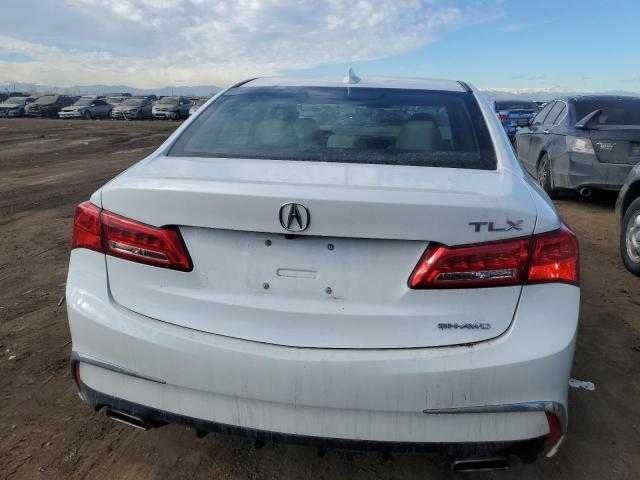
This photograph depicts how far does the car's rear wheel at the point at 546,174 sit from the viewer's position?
340 inches

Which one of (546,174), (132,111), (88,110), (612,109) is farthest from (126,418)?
(88,110)

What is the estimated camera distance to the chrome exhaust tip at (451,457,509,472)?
197 centimetres

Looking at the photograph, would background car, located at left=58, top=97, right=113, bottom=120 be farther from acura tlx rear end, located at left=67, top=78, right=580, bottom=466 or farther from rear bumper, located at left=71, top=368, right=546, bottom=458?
rear bumper, located at left=71, top=368, right=546, bottom=458

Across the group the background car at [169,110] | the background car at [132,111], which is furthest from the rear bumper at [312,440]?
the background car at [132,111]

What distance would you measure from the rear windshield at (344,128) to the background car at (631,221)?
3192 millimetres

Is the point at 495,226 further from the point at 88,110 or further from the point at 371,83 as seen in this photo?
the point at 88,110

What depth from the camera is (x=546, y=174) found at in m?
8.91

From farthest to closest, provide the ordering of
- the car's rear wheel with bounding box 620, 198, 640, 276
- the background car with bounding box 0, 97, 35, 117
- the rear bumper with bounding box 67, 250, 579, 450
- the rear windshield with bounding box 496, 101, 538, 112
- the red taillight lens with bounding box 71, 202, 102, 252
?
the background car with bounding box 0, 97, 35, 117 < the rear windshield with bounding box 496, 101, 538, 112 < the car's rear wheel with bounding box 620, 198, 640, 276 < the red taillight lens with bounding box 71, 202, 102, 252 < the rear bumper with bounding box 67, 250, 579, 450

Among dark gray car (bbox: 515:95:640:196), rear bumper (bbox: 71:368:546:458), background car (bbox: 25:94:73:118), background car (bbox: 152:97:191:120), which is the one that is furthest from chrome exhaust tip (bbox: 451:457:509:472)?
background car (bbox: 25:94:73:118)

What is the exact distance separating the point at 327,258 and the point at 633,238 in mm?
4594

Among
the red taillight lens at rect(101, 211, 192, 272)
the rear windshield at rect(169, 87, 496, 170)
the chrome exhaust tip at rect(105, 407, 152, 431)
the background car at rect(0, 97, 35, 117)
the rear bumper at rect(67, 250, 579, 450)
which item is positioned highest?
the rear windshield at rect(169, 87, 496, 170)

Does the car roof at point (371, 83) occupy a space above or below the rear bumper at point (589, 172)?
above

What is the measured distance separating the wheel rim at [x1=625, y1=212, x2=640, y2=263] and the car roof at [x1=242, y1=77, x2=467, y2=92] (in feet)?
9.57

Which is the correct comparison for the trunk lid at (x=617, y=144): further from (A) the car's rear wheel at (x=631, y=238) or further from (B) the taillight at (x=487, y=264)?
(B) the taillight at (x=487, y=264)
